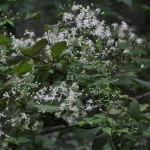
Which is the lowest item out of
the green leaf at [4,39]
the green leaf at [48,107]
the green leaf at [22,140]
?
the green leaf at [22,140]

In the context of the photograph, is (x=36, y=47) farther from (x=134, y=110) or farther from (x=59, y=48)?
(x=134, y=110)

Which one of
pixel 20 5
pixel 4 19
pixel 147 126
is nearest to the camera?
pixel 147 126

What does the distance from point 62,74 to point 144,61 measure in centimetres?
128

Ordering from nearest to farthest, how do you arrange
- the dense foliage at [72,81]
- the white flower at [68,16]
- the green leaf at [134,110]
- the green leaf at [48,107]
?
the green leaf at [48,107] → the dense foliage at [72,81] → the green leaf at [134,110] → the white flower at [68,16]

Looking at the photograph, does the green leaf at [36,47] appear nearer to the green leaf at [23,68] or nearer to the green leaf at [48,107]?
the green leaf at [23,68]

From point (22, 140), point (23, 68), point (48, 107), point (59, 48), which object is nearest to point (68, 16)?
point (59, 48)

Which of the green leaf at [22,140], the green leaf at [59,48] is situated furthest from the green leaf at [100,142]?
the green leaf at [59,48]

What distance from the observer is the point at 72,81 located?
2.29 metres

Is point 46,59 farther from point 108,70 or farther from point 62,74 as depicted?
point 108,70

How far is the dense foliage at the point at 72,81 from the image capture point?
2.19 metres

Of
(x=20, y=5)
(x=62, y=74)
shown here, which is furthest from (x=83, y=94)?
(x=20, y=5)

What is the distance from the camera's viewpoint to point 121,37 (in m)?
2.54

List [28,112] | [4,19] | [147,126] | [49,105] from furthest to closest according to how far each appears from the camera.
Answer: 1. [4,19]
2. [147,126]
3. [28,112]
4. [49,105]

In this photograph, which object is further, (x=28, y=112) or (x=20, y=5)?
(x=20, y=5)
